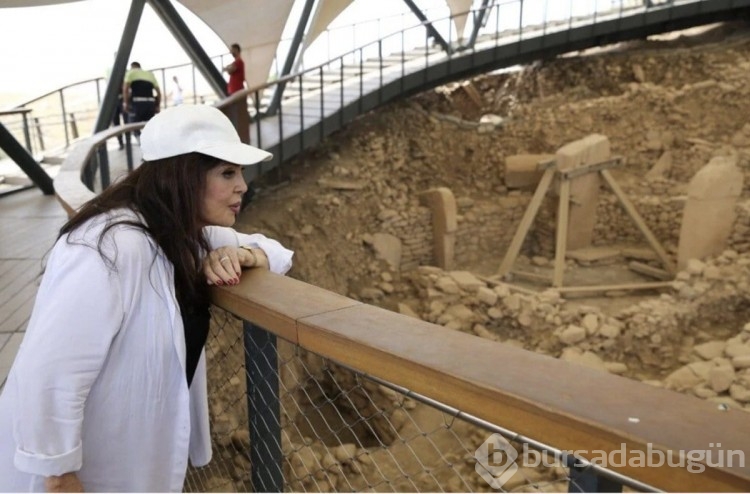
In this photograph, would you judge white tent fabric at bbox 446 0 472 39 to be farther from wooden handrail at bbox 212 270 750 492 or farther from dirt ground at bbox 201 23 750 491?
wooden handrail at bbox 212 270 750 492

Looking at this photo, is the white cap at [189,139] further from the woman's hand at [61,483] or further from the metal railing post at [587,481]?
the metal railing post at [587,481]

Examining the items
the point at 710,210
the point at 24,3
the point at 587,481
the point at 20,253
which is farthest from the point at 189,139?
the point at 710,210

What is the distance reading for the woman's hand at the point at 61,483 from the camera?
58.4 inches

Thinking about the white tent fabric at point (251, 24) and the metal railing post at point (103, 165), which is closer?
the metal railing post at point (103, 165)

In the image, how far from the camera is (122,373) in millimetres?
1532

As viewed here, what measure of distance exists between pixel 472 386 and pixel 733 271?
9.30 metres

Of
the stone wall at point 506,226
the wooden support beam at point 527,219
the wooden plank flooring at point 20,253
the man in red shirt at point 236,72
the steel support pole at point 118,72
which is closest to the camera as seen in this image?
the wooden plank flooring at point 20,253

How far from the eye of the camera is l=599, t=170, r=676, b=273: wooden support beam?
1077 cm

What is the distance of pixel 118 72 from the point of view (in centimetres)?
789

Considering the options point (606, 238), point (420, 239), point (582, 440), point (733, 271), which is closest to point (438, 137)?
point (420, 239)

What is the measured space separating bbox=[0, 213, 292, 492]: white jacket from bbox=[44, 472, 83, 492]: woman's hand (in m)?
0.04

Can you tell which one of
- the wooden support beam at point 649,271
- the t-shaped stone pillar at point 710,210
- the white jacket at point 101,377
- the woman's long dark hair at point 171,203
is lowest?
the wooden support beam at point 649,271

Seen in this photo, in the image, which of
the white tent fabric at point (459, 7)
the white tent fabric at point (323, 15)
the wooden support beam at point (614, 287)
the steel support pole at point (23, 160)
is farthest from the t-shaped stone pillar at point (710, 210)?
the steel support pole at point (23, 160)

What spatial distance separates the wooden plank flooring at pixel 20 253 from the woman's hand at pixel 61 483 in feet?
3.20
